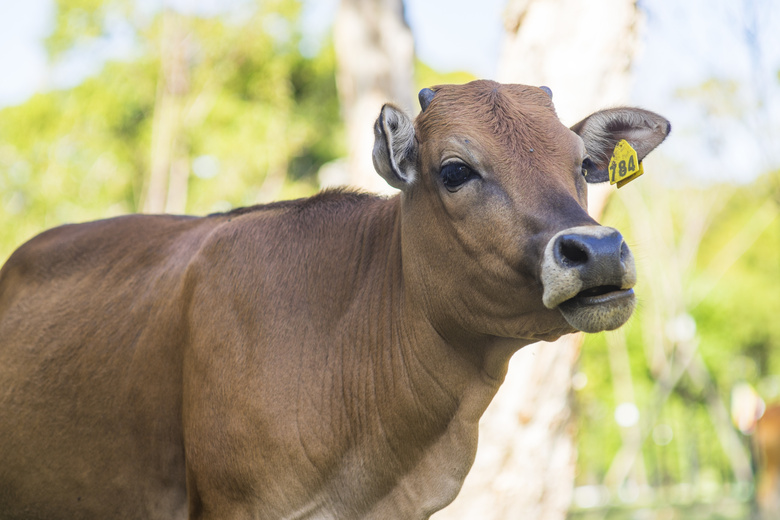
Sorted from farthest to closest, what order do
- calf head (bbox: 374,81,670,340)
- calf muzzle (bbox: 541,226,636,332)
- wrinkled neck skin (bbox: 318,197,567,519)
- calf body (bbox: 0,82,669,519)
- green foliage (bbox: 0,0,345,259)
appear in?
green foliage (bbox: 0,0,345,259) < wrinkled neck skin (bbox: 318,197,567,519) < calf body (bbox: 0,82,669,519) < calf head (bbox: 374,81,670,340) < calf muzzle (bbox: 541,226,636,332)

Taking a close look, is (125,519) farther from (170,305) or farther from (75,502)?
(170,305)

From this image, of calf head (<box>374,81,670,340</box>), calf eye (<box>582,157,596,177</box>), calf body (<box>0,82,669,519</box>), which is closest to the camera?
calf head (<box>374,81,670,340</box>)

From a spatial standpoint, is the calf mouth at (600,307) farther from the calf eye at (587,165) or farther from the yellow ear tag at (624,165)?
the calf eye at (587,165)

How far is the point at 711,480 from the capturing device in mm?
28844

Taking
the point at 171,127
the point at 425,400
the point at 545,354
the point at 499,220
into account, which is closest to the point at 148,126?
the point at 171,127

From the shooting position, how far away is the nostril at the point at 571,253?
285 cm

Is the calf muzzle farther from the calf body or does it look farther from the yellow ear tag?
the yellow ear tag

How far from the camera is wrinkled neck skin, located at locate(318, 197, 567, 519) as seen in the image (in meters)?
3.60

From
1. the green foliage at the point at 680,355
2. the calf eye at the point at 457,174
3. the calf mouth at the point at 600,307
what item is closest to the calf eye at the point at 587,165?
the calf eye at the point at 457,174

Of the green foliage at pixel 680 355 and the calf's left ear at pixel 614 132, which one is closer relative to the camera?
the calf's left ear at pixel 614 132

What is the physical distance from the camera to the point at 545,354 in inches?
240

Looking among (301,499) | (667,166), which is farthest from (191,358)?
(667,166)

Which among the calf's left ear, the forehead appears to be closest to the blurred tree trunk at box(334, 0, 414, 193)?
the calf's left ear

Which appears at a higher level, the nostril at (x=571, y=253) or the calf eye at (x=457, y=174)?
the calf eye at (x=457, y=174)
